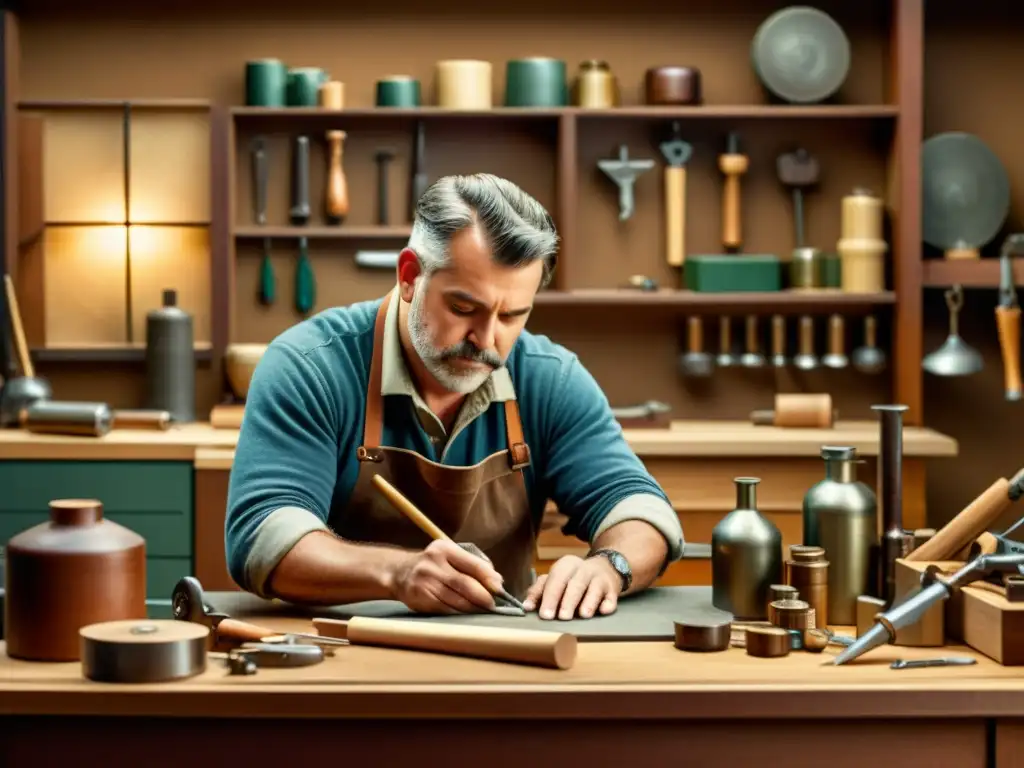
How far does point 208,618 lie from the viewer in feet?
6.76

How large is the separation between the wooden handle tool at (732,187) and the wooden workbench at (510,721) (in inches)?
137

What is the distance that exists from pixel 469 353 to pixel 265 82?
2854mm

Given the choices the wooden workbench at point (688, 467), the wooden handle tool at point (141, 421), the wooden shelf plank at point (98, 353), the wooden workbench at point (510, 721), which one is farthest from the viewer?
the wooden shelf plank at point (98, 353)

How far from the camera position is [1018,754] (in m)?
1.80

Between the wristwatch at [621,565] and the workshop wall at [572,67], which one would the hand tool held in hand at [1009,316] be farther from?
the wristwatch at [621,565]

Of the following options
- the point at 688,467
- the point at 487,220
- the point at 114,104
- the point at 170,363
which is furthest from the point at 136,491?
the point at 487,220

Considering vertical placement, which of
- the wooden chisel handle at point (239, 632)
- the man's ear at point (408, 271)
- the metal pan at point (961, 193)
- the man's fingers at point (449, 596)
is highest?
the metal pan at point (961, 193)

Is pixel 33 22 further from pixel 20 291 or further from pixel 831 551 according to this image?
pixel 831 551

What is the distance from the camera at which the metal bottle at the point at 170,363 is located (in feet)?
16.6

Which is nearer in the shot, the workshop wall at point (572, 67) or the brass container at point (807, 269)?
the brass container at point (807, 269)

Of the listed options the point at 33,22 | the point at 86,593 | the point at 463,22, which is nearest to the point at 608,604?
the point at 86,593

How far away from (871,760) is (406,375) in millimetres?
1203

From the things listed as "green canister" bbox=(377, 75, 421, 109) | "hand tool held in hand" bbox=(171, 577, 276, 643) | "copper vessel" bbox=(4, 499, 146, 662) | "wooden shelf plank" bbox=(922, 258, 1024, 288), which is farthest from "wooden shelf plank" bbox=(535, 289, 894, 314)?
"copper vessel" bbox=(4, 499, 146, 662)

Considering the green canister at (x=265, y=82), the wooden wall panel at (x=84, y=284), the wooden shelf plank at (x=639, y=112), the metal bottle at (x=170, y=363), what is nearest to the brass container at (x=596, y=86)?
the wooden shelf plank at (x=639, y=112)
